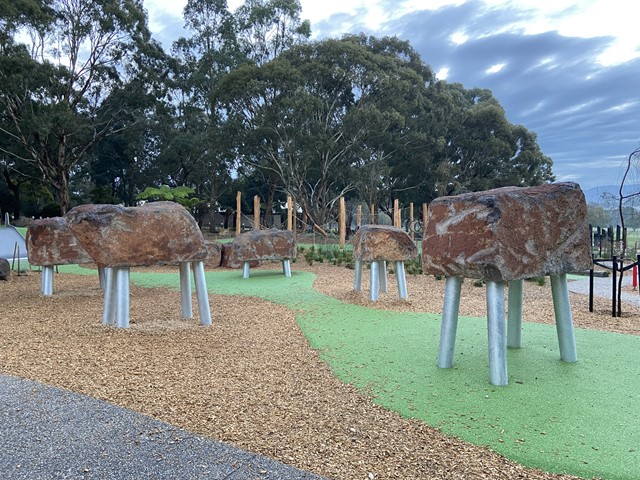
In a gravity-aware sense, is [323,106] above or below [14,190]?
above

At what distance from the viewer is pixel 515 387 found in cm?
344

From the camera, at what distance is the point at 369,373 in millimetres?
3807

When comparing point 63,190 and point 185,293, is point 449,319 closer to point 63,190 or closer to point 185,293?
point 185,293

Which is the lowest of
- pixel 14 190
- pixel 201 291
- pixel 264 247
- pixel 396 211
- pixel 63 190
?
pixel 201 291

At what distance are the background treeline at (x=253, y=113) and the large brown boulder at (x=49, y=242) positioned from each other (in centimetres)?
1503

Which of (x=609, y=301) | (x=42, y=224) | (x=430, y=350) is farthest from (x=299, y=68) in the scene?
(x=430, y=350)

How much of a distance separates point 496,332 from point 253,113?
21876mm

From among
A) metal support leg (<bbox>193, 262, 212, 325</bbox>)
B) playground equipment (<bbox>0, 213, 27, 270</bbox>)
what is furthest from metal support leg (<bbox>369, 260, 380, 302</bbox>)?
playground equipment (<bbox>0, 213, 27, 270</bbox>)

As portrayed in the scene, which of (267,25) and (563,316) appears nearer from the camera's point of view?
(563,316)

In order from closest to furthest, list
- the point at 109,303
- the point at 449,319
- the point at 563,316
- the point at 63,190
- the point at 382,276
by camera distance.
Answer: the point at 449,319 → the point at 563,316 → the point at 109,303 → the point at 382,276 → the point at 63,190

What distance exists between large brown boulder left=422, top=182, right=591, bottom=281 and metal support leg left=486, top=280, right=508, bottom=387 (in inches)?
4.3

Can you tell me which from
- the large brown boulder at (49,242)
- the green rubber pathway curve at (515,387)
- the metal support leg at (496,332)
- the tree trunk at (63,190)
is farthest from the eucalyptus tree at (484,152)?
the metal support leg at (496,332)

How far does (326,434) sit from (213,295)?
5.87m

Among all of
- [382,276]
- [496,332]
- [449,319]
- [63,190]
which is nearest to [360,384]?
[449,319]
